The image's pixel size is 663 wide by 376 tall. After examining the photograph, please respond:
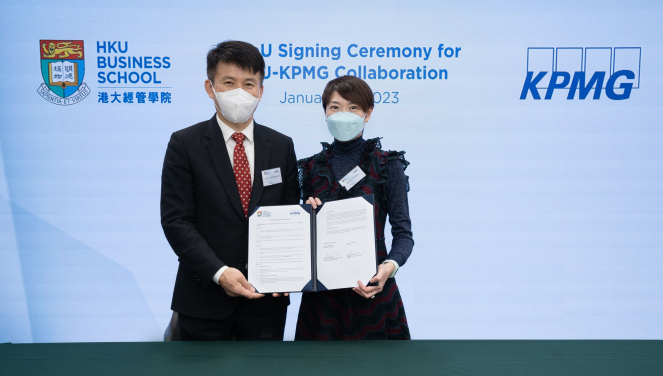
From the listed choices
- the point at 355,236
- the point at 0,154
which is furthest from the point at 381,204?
the point at 0,154

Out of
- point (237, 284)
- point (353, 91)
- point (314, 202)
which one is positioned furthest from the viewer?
point (353, 91)

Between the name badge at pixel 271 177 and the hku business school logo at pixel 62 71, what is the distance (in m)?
2.02

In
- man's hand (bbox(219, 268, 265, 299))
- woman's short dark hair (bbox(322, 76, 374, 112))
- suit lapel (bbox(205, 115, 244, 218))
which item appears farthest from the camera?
woman's short dark hair (bbox(322, 76, 374, 112))

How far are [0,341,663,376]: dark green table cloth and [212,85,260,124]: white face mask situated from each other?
77 centimetres

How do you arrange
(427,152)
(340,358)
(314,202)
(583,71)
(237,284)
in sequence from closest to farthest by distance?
(340,358) < (237,284) < (314,202) < (583,71) < (427,152)

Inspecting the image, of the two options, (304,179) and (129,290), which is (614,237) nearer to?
(304,179)

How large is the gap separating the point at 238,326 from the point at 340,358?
55 centimetres

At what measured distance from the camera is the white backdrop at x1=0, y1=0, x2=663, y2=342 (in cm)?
284

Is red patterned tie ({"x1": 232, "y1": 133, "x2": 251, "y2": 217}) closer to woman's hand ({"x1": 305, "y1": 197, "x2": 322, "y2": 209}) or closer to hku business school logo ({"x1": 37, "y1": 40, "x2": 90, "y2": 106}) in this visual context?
woman's hand ({"x1": 305, "y1": 197, "x2": 322, "y2": 209})

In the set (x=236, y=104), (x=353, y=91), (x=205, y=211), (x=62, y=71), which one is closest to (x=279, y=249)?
(x=205, y=211)

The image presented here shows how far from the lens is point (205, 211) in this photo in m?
1.53

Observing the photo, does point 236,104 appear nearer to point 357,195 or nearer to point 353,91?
point 353,91

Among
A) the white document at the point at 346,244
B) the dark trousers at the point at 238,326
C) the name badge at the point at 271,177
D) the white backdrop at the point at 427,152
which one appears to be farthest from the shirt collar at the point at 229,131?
the white backdrop at the point at 427,152

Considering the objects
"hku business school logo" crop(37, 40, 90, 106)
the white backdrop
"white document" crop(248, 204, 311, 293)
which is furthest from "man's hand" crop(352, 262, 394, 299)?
"hku business school logo" crop(37, 40, 90, 106)
